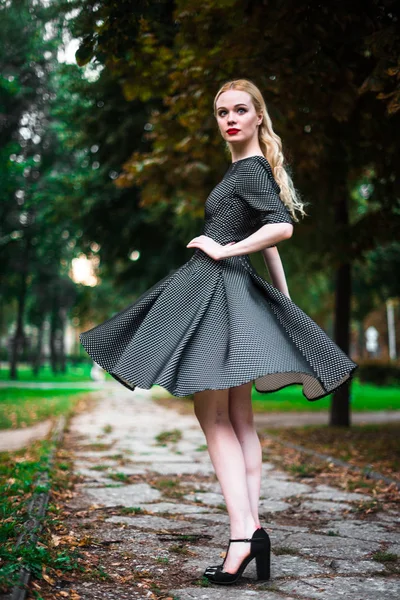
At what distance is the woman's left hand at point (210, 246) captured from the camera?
313 centimetres

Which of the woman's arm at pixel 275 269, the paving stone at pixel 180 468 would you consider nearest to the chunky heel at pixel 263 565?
the woman's arm at pixel 275 269

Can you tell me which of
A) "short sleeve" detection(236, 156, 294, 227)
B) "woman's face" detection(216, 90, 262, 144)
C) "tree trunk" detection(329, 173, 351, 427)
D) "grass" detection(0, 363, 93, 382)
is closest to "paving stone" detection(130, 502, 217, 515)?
"short sleeve" detection(236, 156, 294, 227)

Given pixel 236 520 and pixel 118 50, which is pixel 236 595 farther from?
pixel 118 50

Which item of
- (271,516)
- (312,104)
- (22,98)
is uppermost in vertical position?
(22,98)

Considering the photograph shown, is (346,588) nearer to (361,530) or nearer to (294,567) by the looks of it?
(294,567)

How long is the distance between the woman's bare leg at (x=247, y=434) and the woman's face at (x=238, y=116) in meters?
1.19

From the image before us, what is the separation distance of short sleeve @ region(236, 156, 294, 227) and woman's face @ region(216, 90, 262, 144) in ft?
0.46

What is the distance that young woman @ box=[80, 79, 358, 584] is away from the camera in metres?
2.91

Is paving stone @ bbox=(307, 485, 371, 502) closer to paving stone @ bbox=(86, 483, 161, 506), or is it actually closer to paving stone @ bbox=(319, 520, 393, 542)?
paving stone @ bbox=(319, 520, 393, 542)

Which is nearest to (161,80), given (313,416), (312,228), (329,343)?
(312,228)

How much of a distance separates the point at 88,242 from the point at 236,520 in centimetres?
1365

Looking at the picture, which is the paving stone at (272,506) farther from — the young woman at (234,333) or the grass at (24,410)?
the grass at (24,410)

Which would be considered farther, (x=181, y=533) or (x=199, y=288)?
(x=181, y=533)

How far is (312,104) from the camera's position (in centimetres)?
626
